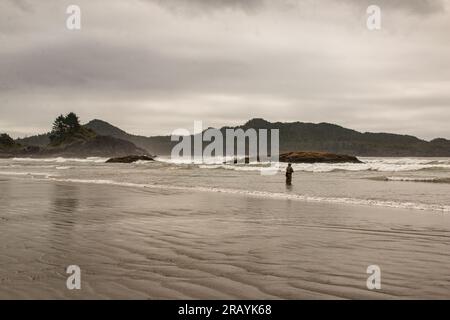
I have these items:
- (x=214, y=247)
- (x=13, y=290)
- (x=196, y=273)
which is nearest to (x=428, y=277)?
(x=196, y=273)

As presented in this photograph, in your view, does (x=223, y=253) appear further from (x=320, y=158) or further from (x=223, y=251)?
(x=320, y=158)

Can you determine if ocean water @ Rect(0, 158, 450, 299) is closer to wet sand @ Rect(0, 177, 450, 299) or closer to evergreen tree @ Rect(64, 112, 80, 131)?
wet sand @ Rect(0, 177, 450, 299)

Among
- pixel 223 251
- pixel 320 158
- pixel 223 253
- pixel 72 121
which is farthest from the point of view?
pixel 72 121

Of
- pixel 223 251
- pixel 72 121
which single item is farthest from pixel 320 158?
pixel 72 121

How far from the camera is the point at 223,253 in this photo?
7633 mm

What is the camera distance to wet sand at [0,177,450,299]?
544cm

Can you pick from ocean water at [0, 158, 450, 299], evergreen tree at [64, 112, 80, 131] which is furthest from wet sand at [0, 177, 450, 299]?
evergreen tree at [64, 112, 80, 131]

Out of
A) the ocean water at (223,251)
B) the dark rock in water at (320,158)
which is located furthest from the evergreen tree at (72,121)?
the ocean water at (223,251)

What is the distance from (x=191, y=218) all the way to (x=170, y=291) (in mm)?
6942

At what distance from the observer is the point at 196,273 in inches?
244

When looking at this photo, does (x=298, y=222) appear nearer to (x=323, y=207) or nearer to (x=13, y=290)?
(x=323, y=207)

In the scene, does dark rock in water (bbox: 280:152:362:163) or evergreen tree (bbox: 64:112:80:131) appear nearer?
dark rock in water (bbox: 280:152:362:163)

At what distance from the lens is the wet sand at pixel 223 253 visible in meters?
5.44

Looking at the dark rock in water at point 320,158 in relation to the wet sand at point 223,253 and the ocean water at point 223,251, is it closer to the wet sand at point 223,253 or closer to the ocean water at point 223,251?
the ocean water at point 223,251
